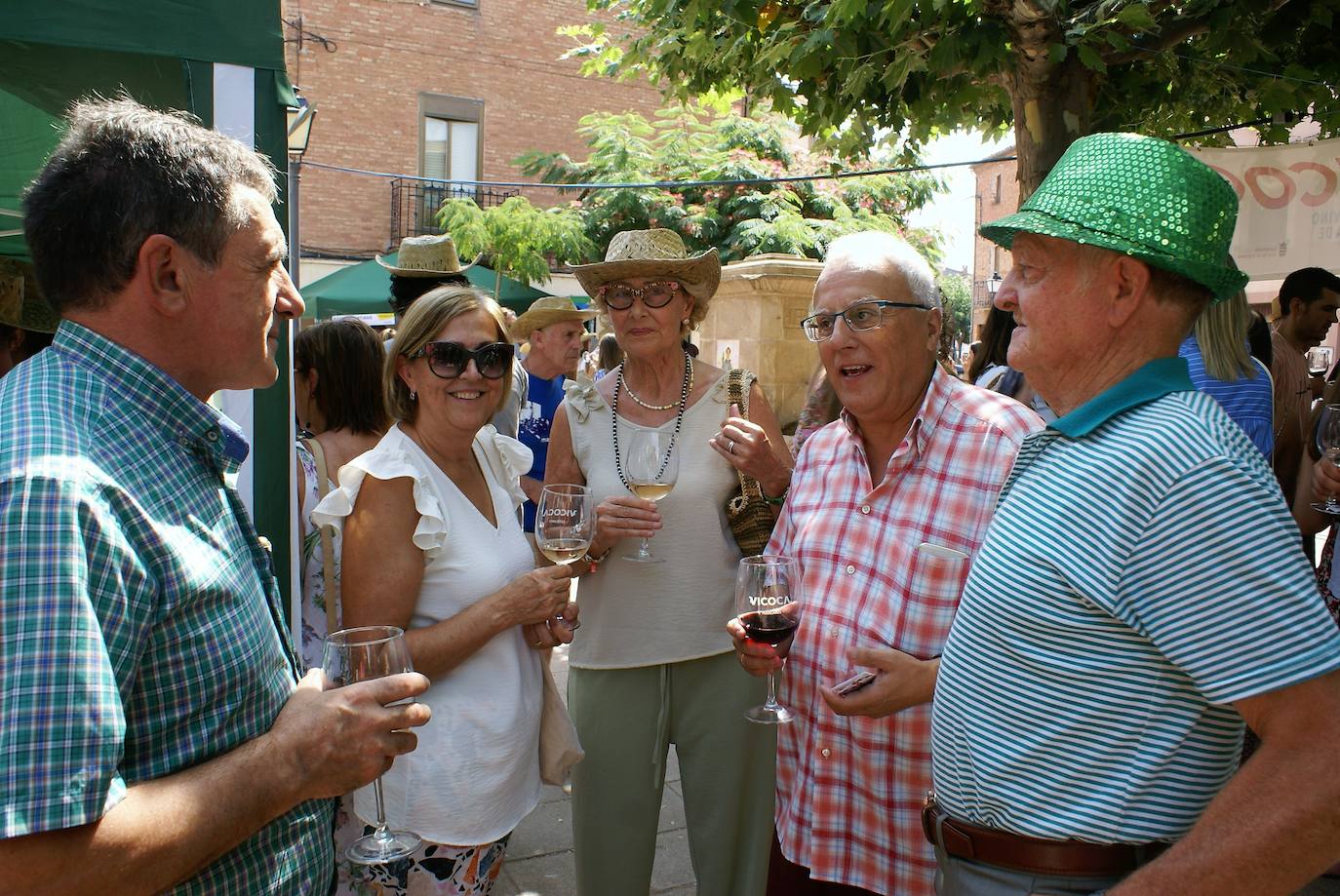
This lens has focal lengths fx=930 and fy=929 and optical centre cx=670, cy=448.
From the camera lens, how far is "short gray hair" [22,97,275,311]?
1407 mm

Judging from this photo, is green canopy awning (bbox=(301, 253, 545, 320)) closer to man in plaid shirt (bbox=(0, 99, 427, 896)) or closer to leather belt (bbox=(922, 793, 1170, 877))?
man in plaid shirt (bbox=(0, 99, 427, 896))

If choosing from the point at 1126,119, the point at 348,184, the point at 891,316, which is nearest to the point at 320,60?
the point at 348,184

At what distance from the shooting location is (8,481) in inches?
45.9

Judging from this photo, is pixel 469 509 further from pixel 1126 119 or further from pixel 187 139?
pixel 1126 119

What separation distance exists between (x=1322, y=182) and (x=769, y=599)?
18.3ft

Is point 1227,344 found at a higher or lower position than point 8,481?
higher

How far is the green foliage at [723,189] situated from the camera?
16094mm

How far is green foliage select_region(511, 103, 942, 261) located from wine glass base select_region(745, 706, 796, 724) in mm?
13503

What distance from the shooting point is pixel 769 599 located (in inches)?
85.1

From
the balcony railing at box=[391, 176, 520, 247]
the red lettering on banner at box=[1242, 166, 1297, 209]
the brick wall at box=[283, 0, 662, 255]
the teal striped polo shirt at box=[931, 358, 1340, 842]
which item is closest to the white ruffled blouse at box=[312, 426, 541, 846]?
the teal striped polo shirt at box=[931, 358, 1340, 842]

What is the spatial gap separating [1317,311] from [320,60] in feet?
65.4

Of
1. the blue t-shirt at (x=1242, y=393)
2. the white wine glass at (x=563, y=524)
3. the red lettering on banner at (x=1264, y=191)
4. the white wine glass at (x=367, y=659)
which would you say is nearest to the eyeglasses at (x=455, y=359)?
the white wine glass at (x=563, y=524)

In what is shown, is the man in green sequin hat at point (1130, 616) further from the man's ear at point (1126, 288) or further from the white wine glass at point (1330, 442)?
the white wine glass at point (1330, 442)

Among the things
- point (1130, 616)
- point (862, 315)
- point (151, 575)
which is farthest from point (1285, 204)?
point (151, 575)
